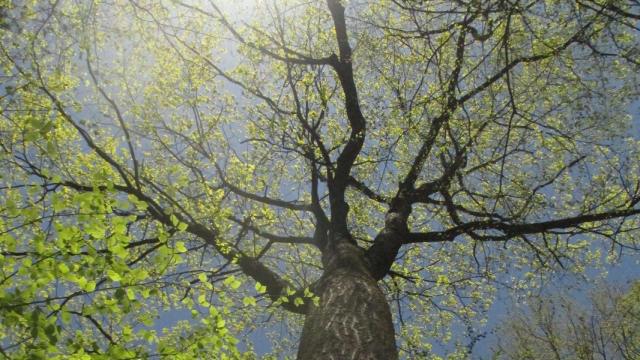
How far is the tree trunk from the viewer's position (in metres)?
4.72

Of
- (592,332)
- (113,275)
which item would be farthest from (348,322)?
(592,332)

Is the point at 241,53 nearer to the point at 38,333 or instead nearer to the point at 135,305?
the point at 135,305

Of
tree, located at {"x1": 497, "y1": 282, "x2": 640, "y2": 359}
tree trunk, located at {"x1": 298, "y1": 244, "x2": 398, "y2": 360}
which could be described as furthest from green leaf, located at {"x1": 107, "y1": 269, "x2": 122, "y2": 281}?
tree, located at {"x1": 497, "y1": 282, "x2": 640, "y2": 359}

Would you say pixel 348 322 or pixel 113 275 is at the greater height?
pixel 348 322

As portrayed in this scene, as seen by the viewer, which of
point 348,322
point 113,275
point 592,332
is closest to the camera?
point 113,275

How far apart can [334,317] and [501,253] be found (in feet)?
24.3

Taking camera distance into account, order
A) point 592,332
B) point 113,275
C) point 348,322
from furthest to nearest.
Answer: point 592,332 → point 348,322 → point 113,275

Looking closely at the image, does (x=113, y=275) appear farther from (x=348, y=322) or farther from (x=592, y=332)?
(x=592, y=332)

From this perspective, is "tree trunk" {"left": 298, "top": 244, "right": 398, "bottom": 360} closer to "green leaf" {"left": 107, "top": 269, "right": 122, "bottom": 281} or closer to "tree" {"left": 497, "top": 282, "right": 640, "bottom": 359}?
"green leaf" {"left": 107, "top": 269, "right": 122, "bottom": 281}

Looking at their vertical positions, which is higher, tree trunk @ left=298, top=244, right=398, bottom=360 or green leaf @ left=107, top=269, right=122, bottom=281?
tree trunk @ left=298, top=244, right=398, bottom=360

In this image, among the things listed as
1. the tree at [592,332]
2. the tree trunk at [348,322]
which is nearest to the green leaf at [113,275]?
the tree trunk at [348,322]

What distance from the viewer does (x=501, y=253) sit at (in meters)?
11.6

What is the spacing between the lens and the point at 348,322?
17.3 ft

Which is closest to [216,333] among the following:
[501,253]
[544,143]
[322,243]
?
[322,243]
